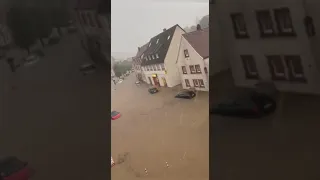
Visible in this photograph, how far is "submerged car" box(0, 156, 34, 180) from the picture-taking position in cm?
61

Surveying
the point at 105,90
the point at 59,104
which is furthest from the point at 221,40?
the point at 59,104

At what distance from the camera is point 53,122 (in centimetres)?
62

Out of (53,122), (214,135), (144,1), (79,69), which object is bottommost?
(214,135)

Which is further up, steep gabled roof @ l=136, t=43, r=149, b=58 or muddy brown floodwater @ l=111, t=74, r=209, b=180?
steep gabled roof @ l=136, t=43, r=149, b=58

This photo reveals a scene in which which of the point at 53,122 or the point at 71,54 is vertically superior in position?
the point at 71,54

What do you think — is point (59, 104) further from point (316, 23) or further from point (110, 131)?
point (316, 23)

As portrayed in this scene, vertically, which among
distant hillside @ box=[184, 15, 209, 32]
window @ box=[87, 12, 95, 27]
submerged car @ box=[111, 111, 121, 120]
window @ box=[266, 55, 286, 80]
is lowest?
submerged car @ box=[111, 111, 121, 120]

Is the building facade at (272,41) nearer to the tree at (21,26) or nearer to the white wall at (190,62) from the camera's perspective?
the white wall at (190,62)

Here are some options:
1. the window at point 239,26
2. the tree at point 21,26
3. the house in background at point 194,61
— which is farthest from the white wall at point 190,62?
the tree at point 21,26

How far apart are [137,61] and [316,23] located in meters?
0.41

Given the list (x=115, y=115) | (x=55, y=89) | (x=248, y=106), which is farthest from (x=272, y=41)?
(x=55, y=89)

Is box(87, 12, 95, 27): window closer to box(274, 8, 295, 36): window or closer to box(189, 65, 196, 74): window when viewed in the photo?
box(189, 65, 196, 74): window

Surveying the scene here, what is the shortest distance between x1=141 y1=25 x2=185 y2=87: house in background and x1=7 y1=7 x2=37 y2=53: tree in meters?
0.26

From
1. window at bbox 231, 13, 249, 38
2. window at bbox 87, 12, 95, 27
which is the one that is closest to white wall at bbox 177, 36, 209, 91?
window at bbox 231, 13, 249, 38
